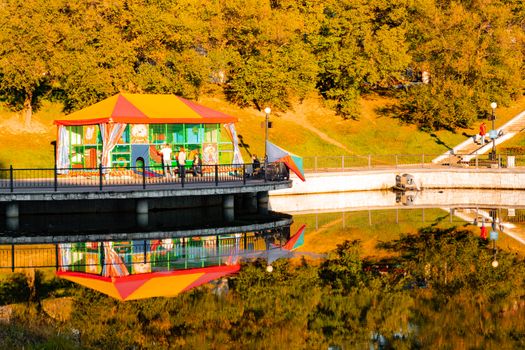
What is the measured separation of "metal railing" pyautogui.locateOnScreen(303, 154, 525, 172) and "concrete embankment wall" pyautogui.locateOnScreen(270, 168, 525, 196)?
105 centimetres

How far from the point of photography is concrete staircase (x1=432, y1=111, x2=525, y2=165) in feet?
209

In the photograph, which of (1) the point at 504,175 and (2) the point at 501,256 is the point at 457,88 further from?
(2) the point at 501,256

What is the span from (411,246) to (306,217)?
35.8 feet

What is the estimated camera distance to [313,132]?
243 ft

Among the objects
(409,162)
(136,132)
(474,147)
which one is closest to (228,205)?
(136,132)

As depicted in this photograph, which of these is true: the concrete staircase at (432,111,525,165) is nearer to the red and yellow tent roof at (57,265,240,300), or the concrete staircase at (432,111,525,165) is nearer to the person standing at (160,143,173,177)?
the person standing at (160,143,173,177)

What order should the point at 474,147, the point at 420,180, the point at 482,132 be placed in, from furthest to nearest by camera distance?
the point at 474,147
the point at 482,132
the point at 420,180

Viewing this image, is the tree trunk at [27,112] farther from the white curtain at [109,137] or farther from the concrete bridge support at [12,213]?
the concrete bridge support at [12,213]

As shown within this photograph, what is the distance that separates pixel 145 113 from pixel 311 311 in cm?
2602

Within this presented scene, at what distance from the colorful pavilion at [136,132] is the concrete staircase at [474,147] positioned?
1982 cm

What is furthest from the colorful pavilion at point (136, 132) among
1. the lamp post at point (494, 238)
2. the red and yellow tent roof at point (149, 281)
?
the red and yellow tent roof at point (149, 281)

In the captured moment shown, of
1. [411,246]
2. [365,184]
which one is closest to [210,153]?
[365,184]

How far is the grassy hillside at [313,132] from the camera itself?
62.7 meters

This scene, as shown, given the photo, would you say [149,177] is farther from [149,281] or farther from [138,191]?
[149,281]
